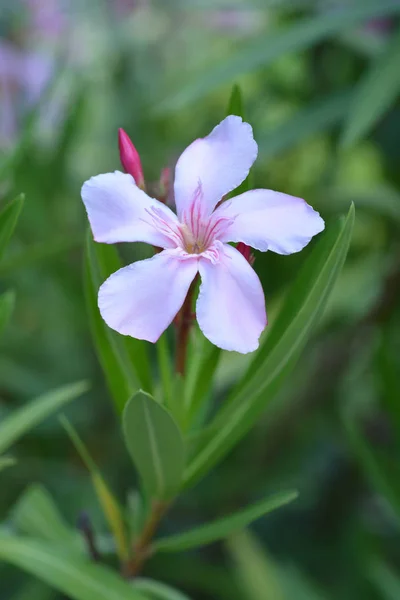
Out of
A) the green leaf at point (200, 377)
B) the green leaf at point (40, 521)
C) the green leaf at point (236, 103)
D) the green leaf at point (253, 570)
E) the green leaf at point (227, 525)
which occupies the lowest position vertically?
the green leaf at point (253, 570)

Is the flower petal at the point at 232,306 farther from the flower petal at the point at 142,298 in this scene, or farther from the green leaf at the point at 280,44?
the green leaf at the point at 280,44

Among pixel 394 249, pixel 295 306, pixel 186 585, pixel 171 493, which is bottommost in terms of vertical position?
pixel 186 585

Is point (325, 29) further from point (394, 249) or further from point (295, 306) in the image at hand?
point (295, 306)

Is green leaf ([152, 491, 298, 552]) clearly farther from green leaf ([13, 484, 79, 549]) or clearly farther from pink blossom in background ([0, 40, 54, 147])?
pink blossom in background ([0, 40, 54, 147])

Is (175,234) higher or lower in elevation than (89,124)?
higher

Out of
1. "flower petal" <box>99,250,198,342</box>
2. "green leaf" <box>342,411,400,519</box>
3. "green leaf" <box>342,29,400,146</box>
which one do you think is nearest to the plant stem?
"flower petal" <box>99,250,198,342</box>

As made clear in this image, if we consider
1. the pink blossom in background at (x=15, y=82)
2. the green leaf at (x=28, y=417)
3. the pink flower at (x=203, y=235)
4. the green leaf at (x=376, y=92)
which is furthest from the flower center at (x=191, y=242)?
the pink blossom in background at (x=15, y=82)

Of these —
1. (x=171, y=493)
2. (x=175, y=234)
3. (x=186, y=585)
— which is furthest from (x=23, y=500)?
(x=186, y=585)
